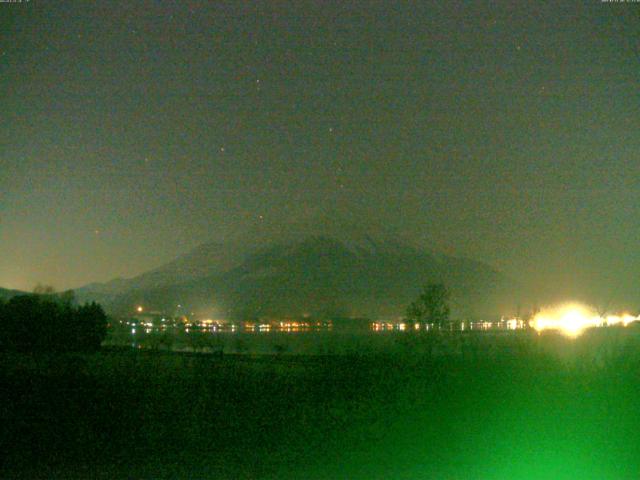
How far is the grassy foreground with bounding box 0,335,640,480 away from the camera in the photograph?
10609mm

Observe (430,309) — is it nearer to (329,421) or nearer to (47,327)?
(47,327)

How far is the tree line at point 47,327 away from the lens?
37000mm

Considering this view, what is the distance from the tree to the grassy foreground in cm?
1717

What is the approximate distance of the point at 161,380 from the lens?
1473 cm

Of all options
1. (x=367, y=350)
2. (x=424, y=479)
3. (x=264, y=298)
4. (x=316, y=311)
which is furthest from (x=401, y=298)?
(x=424, y=479)

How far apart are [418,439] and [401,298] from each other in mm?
127319

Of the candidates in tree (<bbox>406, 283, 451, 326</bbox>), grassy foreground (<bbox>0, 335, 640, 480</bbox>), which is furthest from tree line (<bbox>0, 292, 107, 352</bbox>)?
grassy foreground (<bbox>0, 335, 640, 480</bbox>)

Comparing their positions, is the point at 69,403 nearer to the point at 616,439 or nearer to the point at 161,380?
the point at 161,380

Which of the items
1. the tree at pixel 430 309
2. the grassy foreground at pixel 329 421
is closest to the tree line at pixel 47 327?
the tree at pixel 430 309

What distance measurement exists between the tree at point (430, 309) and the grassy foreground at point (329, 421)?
17168 millimetres

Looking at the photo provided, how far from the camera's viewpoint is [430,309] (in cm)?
3597

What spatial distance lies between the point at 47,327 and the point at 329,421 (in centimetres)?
2960

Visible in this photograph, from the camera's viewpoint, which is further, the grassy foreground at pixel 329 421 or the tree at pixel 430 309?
the tree at pixel 430 309

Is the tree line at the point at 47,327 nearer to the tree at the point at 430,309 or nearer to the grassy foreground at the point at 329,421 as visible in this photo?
the tree at the point at 430,309
